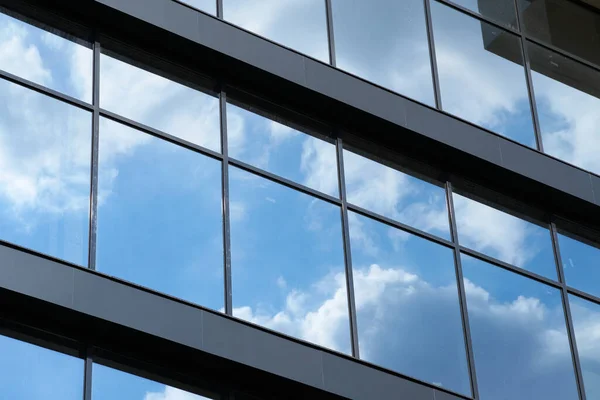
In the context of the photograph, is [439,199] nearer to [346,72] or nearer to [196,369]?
[346,72]

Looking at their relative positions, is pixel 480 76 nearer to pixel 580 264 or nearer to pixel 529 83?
pixel 529 83

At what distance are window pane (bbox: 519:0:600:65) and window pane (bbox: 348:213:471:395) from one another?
257 inches

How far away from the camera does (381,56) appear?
23.9m

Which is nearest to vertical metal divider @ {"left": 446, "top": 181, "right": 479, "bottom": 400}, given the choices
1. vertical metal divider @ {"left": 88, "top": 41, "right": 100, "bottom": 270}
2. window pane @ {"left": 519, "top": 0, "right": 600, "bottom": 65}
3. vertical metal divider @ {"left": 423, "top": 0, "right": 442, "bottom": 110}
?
vertical metal divider @ {"left": 423, "top": 0, "right": 442, "bottom": 110}

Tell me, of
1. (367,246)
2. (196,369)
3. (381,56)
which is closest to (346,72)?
(381,56)

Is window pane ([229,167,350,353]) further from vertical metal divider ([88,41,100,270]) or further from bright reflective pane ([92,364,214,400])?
vertical metal divider ([88,41,100,270])

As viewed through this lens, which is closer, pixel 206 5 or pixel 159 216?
pixel 159 216

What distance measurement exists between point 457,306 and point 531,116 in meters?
4.71

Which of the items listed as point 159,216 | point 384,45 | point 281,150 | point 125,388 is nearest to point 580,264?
point 384,45

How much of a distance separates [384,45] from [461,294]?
4.50 m

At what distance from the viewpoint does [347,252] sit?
70.7 feet

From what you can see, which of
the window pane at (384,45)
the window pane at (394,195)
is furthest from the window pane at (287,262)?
the window pane at (384,45)

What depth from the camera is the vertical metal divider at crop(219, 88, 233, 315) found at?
20.0 meters

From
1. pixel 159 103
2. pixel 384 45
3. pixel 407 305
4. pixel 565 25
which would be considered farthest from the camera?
pixel 565 25
